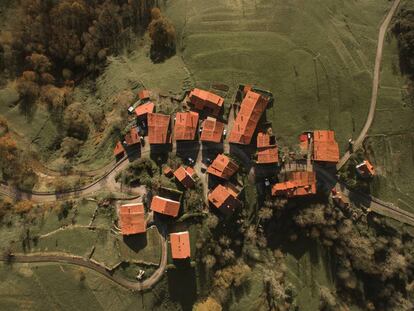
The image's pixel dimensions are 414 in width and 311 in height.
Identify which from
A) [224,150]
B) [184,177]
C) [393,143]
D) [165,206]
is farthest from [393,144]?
[165,206]

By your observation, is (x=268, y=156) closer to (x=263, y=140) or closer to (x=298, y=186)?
(x=263, y=140)

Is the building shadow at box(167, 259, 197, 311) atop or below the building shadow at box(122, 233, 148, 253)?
below

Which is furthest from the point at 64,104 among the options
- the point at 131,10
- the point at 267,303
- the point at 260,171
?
the point at 267,303

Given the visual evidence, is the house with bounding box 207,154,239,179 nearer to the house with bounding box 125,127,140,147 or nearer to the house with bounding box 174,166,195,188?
the house with bounding box 174,166,195,188

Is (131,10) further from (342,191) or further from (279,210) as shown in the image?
(342,191)

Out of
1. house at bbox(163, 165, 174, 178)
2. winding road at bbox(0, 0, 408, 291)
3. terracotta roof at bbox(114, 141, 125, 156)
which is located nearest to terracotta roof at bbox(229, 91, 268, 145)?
winding road at bbox(0, 0, 408, 291)
